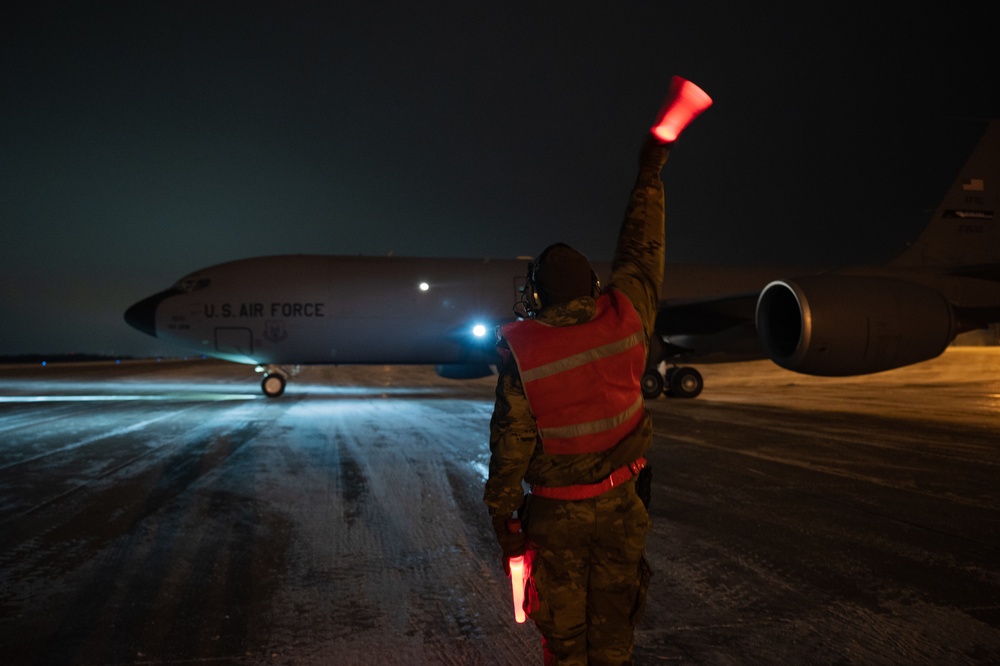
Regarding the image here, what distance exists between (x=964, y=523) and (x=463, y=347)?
1138 centimetres

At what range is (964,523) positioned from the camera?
4.89m

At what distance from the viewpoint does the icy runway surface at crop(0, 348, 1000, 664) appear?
9.84 ft

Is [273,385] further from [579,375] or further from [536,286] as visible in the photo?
[579,375]

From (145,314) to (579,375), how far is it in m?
15.2

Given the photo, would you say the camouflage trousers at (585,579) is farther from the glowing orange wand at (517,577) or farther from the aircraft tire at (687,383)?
the aircraft tire at (687,383)

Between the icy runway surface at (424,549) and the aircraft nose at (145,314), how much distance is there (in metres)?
5.73

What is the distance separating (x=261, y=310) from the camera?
47.8 feet

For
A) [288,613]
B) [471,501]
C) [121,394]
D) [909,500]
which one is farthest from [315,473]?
[121,394]

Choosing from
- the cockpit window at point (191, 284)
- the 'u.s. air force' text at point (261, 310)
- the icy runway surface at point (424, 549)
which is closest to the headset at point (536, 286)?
the icy runway surface at point (424, 549)

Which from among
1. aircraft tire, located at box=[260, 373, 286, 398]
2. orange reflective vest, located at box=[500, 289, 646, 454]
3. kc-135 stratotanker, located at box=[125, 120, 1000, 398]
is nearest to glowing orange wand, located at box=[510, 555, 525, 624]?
orange reflective vest, located at box=[500, 289, 646, 454]

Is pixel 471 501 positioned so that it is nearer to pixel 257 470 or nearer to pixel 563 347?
pixel 257 470

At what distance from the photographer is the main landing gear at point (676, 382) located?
51.2 ft

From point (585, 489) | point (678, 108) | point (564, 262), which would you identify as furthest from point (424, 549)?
point (678, 108)

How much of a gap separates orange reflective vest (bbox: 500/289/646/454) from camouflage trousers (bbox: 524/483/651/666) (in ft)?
0.74
